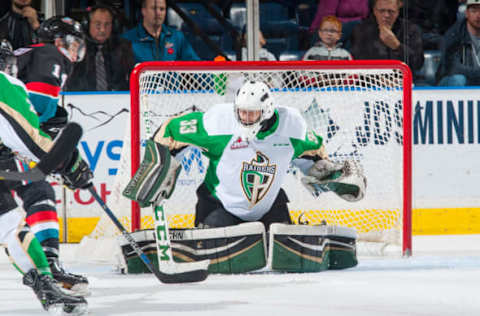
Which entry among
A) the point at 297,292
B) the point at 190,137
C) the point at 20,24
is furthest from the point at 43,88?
the point at 20,24

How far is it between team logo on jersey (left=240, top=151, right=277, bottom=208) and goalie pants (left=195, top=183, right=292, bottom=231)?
15 cm

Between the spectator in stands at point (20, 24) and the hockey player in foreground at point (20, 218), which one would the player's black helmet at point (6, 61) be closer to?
the hockey player in foreground at point (20, 218)

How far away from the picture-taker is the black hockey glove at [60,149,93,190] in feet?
9.82

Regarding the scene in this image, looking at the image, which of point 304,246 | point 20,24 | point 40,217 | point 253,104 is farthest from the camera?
point 20,24

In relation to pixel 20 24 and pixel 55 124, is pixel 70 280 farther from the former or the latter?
pixel 20 24

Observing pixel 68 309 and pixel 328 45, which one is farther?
pixel 328 45

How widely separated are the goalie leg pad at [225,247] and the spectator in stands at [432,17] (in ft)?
7.13

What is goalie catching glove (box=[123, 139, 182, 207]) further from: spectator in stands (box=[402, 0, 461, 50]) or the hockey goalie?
spectator in stands (box=[402, 0, 461, 50])

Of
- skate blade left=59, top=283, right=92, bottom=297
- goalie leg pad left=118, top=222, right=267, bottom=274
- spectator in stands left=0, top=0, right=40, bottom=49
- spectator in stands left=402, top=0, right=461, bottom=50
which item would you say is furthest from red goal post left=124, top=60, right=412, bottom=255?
skate blade left=59, top=283, right=92, bottom=297

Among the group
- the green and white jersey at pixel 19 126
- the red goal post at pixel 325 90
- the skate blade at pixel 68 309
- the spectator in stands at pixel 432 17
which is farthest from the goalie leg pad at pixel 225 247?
the spectator in stands at pixel 432 17

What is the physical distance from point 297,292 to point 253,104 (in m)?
0.81

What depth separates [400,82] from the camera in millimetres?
4656

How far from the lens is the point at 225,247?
3854 mm

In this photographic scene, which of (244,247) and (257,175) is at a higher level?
(257,175)
